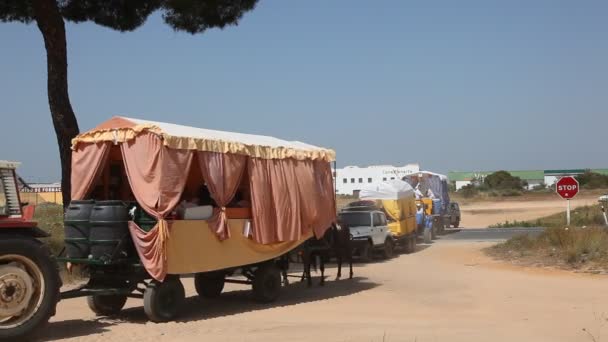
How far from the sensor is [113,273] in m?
12.7

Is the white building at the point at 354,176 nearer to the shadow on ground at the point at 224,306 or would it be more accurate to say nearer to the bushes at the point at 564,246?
the bushes at the point at 564,246

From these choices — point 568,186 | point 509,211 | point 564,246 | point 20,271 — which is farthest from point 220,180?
point 509,211

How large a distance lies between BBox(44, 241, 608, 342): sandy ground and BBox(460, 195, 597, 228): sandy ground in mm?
32317

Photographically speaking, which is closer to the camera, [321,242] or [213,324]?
[213,324]

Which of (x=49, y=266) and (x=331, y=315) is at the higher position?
(x=49, y=266)

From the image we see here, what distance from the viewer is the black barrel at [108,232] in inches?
486

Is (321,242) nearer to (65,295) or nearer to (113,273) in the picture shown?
(113,273)

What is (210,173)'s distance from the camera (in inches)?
545

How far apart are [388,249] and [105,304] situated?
15.0m

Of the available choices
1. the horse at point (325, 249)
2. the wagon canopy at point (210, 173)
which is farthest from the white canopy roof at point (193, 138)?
the horse at point (325, 249)

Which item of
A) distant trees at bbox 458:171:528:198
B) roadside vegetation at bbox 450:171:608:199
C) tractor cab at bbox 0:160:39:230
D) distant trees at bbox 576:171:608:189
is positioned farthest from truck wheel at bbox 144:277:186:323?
distant trees at bbox 576:171:608:189

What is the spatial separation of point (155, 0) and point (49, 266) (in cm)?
1322

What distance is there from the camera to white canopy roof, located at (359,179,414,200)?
30.0m

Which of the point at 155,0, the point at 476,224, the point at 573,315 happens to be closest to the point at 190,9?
the point at 155,0
